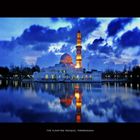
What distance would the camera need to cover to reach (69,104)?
4.17 meters

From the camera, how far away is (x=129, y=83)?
447cm

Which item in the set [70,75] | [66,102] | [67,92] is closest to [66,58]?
[70,75]

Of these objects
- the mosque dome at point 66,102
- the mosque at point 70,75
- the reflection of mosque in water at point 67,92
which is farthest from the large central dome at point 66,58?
the mosque dome at point 66,102

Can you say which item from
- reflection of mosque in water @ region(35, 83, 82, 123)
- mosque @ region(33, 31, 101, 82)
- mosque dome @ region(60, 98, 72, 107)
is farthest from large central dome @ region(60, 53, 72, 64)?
mosque dome @ region(60, 98, 72, 107)

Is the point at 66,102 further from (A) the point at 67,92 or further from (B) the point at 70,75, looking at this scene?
(B) the point at 70,75

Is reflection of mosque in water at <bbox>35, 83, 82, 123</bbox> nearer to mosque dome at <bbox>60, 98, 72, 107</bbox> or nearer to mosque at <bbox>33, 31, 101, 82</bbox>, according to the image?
mosque dome at <bbox>60, 98, 72, 107</bbox>

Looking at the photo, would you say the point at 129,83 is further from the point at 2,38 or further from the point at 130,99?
the point at 2,38

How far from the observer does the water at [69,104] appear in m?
4.11

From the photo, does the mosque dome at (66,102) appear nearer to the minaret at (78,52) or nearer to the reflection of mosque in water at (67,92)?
the reflection of mosque in water at (67,92)

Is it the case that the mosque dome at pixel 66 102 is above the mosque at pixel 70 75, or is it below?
below

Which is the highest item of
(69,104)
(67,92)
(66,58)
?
(66,58)

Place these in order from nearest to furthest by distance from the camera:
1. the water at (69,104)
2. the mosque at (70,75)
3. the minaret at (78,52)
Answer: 1. the water at (69,104)
2. the minaret at (78,52)
3. the mosque at (70,75)
